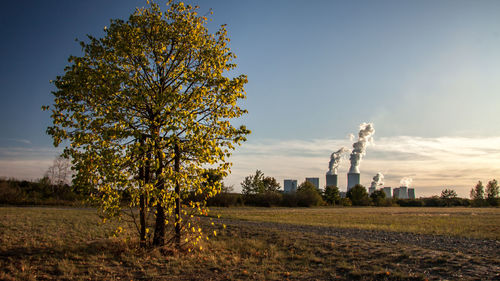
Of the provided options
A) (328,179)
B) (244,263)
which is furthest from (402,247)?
(328,179)

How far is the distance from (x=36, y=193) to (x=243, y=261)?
54594 millimetres

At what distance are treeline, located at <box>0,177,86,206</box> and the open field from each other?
3454 cm

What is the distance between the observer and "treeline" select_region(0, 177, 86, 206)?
158 ft

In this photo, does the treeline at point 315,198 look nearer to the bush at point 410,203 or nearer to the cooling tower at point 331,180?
the bush at point 410,203

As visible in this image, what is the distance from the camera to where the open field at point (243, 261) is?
31.4 ft

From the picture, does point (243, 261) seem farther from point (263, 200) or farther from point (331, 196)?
point (331, 196)

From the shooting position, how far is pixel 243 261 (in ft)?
38.4

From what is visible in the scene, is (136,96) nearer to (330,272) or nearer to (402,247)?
(330,272)

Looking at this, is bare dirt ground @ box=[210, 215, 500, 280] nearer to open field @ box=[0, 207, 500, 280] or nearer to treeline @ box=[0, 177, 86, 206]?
open field @ box=[0, 207, 500, 280]

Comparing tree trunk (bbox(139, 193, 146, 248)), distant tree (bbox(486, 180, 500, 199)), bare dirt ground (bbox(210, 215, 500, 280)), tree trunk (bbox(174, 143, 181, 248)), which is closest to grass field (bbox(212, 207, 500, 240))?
bare dirt ground (bbox(210, 215, 500, 280))

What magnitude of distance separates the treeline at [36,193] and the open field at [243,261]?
3454cm

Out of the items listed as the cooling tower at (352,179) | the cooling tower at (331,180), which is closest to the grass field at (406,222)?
the cooling tower at (331,180)

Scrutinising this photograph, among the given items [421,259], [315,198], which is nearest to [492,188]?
[315,198]

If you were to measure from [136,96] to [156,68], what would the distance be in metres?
2.71
